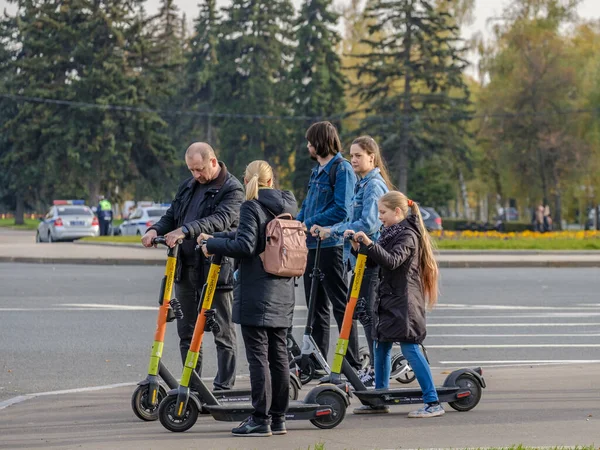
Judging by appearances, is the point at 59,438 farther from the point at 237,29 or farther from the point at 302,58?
the point at 237,29

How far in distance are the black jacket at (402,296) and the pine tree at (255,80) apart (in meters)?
70.2

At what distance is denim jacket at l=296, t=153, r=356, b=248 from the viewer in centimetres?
885

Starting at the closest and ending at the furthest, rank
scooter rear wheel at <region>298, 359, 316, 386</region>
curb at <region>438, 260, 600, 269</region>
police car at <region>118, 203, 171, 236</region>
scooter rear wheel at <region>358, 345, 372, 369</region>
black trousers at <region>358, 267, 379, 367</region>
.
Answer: black trousers at <region>358, 267, 379, 367</region> < scooter rear wheel at <region>298, 359, 316, 386</region> < scooter rear wheel at <region>358, 345, 372, 369</region> < curb at <region>438, 260, 600, 269</region> < police car at <region>118, 203, 171, 236</region>

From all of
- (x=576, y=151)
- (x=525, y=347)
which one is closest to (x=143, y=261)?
(x=525, y=347)

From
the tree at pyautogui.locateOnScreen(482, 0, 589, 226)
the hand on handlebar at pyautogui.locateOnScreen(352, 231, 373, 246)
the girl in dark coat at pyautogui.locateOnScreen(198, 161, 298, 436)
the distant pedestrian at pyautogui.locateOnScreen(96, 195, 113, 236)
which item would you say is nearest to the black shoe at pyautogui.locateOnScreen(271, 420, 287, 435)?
the girl in dark coat at pyautogui.locateOnScreen(198, 161, 298, 436)

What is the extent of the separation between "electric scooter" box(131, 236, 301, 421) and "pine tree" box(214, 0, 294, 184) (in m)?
70.3

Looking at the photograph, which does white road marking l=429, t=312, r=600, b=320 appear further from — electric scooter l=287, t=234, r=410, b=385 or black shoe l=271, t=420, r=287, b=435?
black shoe l=271, t=420, r=287, b=435

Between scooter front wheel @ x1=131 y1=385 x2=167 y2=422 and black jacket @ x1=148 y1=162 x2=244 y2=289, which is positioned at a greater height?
black jacket @ x1=148 y1=162 x2=244 y2=289

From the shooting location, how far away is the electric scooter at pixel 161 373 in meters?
7.38

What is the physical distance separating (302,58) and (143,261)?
46.7 metres

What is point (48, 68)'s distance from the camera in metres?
72.1

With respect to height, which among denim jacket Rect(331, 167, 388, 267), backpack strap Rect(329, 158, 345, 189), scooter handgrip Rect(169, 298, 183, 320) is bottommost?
scooter handgrip Rect(169, 298, 183, 320)

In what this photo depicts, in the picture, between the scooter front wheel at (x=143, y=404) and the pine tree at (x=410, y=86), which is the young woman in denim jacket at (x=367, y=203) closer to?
the scooter front wheel at (x=143, y=404)

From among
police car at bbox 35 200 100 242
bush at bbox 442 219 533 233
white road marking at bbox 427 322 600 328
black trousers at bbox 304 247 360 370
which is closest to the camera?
black trousers at bbox 304 247 360 370
